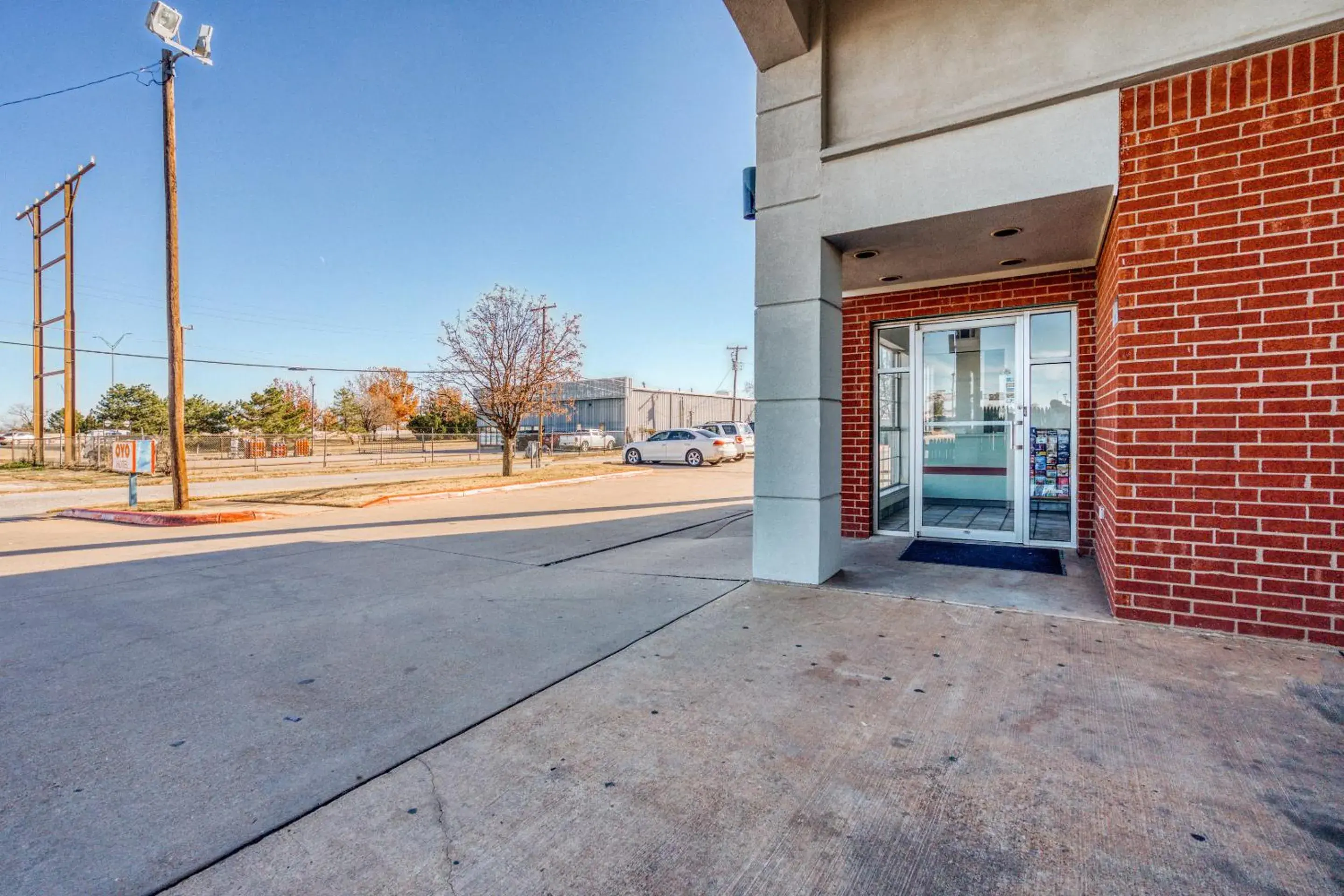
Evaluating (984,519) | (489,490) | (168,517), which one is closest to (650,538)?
(984,519)

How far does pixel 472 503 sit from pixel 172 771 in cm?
1115

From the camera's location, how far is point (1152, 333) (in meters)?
4.38

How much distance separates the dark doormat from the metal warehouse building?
37157 millimetres

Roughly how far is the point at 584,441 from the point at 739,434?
48.1 feet

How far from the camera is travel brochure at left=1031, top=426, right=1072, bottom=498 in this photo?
7379mm

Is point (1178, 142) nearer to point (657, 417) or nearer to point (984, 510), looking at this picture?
point (984, 510)

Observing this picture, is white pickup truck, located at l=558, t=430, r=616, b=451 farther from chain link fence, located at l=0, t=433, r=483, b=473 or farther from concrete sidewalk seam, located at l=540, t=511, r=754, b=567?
concrete sidewalk seam, located at l=540, t=511, r=754, b=567

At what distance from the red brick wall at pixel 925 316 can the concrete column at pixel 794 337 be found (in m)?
1.16

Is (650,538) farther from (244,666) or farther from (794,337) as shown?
(244,666)

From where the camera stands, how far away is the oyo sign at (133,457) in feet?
41.7

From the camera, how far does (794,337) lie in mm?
5539

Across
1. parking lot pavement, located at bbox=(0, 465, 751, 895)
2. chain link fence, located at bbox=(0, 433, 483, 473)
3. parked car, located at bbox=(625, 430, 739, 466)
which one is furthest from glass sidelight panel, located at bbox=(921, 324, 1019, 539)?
chain link fence, located at bbox=(0, 433, 483, 473)

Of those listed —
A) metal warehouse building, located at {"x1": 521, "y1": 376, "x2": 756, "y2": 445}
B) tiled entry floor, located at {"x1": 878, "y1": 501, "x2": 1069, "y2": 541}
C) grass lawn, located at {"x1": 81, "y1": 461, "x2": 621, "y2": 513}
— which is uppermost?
metal warehouse building, located at {"x1": 521, "y1": 376, "x2": 756, "y2": 445}

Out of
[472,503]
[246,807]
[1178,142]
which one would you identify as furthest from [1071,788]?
[472,503]
